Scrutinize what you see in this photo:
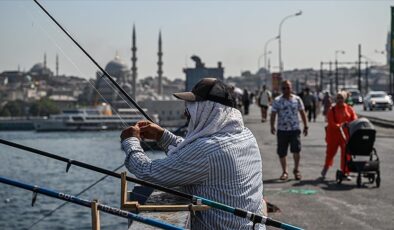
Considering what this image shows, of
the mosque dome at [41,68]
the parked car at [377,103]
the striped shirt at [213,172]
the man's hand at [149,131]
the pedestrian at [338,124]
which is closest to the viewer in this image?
the striped shirt at [213,172]

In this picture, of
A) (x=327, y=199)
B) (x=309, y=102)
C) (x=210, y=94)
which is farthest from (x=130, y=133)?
(x=309, y=102)

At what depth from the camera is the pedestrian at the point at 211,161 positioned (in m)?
4.25

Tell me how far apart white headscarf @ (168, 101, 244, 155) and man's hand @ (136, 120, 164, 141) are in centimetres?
Answer: 59

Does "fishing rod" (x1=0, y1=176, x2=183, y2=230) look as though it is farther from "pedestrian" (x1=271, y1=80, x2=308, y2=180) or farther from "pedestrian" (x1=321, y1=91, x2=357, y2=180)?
"pedestrian" (x1=321, y1=91, x2=357, y2=180)

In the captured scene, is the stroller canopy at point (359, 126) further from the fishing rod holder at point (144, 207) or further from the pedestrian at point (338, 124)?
the fishing rod holder at point (144, 207)

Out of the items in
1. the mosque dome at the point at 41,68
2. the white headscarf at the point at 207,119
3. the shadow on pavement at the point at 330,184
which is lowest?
the shadow on pavement at the point at 330,184

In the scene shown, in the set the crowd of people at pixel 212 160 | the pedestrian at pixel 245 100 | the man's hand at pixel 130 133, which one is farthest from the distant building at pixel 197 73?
the crowd of people at pixel 212 160

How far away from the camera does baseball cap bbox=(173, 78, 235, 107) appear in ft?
14.3

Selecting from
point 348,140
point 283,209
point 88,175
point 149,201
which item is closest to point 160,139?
point 149,201

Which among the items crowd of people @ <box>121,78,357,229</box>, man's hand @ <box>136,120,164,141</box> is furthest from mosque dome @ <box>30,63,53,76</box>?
crowd of people @ <box>121,78,357,229</box>

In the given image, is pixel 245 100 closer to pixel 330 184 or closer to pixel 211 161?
pixel 330 184

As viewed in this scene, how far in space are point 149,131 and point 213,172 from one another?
90 cm

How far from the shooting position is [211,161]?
423cm

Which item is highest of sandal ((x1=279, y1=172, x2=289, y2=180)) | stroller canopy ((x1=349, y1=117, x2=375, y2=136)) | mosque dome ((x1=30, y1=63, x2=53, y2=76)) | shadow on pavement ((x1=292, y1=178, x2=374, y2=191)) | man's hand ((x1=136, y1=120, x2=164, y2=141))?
mosque dome ((x1=30, y1=63, x2=53, y2=76))
